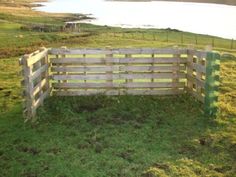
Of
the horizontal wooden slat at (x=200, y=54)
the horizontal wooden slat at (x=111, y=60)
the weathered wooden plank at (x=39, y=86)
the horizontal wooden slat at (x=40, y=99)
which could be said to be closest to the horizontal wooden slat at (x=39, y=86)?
the weathered wooden plank at (x=39, y=86)

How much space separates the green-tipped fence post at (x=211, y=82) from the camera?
1220cm

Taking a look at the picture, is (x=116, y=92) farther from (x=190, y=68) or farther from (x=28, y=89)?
(x=28, y=89)

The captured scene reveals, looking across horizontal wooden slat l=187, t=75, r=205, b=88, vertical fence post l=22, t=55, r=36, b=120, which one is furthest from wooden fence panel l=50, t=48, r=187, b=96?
vertical fence post l=22, t=55, r=36, b=120

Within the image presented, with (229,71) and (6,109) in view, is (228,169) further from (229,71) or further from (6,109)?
(229,71)

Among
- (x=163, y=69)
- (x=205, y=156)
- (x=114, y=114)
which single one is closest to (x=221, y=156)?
(x=205, y=156)

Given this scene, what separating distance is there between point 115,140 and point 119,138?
17 cm

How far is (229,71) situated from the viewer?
19.2 m

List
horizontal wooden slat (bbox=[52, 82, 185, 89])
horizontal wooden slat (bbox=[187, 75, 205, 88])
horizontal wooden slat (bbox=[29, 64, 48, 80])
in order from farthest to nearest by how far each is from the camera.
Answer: horizontal wooden slat (bbox=[52, 82, 185, 89]), horizontal wooden slat (bbox=[187, 75, 205, 88]), horizontal wooden slat (bbox=[29, 64, 48, 80])

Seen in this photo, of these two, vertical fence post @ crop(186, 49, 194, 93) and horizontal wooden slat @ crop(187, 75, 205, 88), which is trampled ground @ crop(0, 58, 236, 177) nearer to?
vertical fence post @ crop(186, 49, 194, 93)

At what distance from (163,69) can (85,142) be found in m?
4.73

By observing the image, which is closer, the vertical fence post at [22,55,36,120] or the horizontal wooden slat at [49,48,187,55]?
the vertical fence post at [22,55,36,120]

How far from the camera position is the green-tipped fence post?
40.0ft

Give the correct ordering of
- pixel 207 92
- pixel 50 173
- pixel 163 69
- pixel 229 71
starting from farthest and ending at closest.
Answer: pixel 229 71
pixel 163 69
pixel 207 92
pixel 50 173

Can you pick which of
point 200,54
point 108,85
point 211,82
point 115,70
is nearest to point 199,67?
point 200,54
